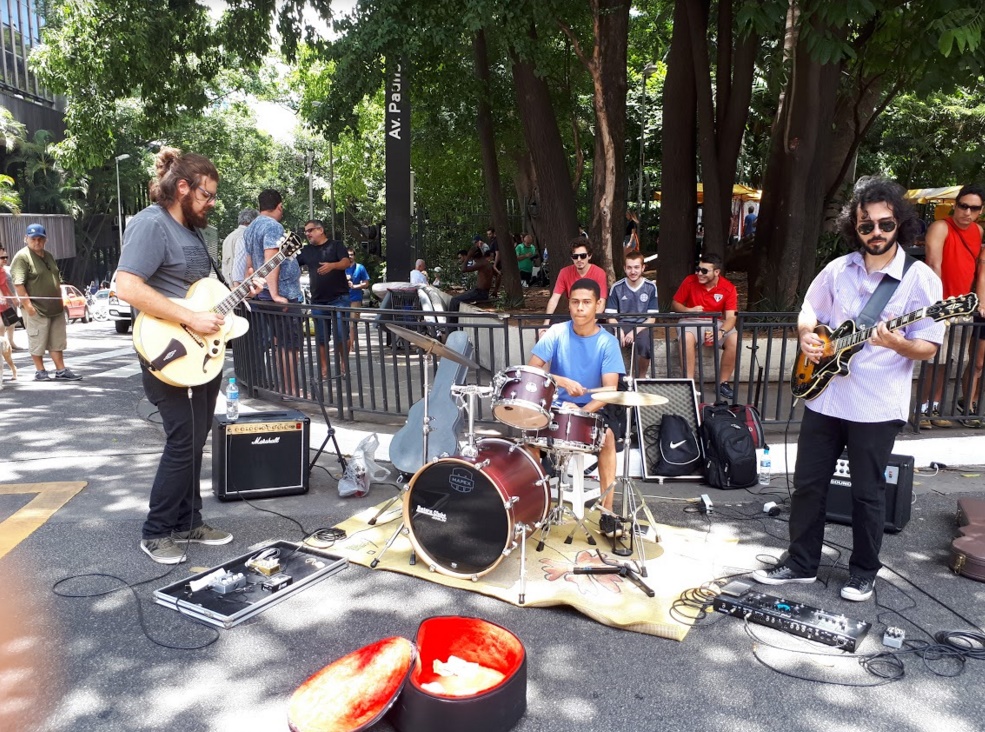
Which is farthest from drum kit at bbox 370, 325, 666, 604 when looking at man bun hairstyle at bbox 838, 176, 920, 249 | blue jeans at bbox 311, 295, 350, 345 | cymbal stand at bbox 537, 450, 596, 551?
blue jeans at bbox 311, 295, 350, 345

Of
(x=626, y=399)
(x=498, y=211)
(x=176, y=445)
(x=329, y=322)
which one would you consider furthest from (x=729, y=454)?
(x=498, y=211)

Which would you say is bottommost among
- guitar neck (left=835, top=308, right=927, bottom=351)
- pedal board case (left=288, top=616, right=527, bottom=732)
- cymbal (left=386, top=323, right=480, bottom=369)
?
pedal board case (left=288, top=616, right=527, bottom=732)

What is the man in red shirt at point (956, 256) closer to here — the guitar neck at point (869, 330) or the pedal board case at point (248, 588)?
the guitar neck at point (869, 330)

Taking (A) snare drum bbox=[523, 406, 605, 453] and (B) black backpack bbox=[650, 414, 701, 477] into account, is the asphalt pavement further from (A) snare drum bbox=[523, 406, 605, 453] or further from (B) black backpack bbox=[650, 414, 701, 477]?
(A) snare drum bbox=[523, 406, 605, 453]

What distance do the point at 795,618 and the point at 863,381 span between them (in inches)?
52.3

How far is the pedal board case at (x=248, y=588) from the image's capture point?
426cm

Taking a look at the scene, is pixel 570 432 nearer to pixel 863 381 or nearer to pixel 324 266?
pixel 863 381

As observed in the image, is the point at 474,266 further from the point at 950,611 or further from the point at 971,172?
the point at 971,172

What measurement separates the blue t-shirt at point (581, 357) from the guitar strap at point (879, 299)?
1693 millimetres

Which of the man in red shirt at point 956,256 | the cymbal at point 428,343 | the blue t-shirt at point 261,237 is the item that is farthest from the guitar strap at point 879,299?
the blue t-shirt at point 261,237

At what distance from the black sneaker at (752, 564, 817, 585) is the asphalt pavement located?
70 mm

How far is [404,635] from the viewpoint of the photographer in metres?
4.17

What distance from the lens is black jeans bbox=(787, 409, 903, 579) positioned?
4473 millimetres

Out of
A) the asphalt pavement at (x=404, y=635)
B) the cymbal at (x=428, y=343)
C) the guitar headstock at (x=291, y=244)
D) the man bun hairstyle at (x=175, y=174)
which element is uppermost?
the man bun hairstyle at (x=175, y=174)
